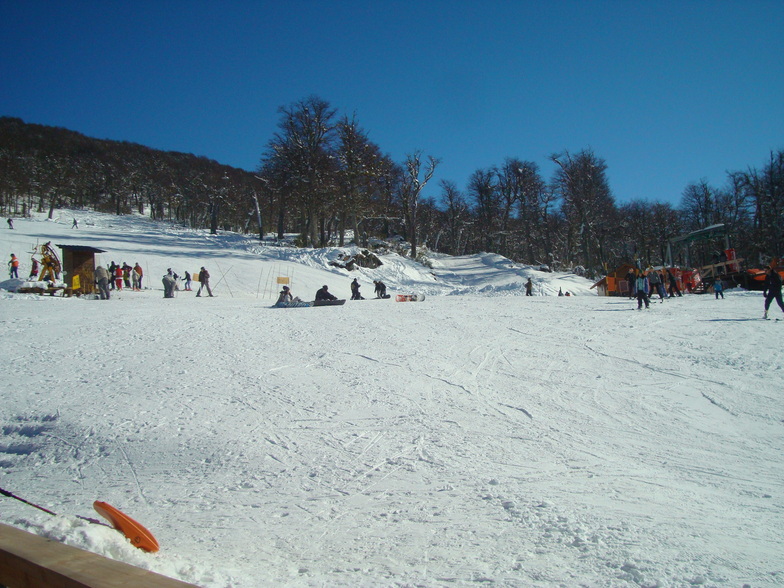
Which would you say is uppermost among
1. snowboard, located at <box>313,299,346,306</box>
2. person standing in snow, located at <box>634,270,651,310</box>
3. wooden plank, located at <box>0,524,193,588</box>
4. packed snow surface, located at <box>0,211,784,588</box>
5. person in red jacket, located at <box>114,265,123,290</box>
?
person standing in snow, located at <box>634,270,651,310</box>

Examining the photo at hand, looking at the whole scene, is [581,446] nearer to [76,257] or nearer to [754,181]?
[76,257]

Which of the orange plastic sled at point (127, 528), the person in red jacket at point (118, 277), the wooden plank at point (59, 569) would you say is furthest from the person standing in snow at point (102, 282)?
the wooden plank at point (59, 569)

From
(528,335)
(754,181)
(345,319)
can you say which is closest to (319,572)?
(528,335)

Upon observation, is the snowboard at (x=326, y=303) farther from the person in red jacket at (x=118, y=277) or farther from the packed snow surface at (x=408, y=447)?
the person in red jacket at (x=118, y=277)

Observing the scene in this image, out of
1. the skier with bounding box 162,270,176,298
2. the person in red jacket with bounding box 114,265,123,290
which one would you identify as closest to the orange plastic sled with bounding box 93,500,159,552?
the skier with bounding box 162,270,176,298

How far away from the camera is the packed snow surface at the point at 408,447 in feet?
12.9

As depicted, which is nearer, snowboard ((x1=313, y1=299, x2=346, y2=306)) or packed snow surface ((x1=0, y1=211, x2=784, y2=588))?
packed snow surface ((x1=0, y1=211, x2=784, y2=588))

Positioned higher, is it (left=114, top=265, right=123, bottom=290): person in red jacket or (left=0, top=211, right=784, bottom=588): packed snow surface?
(left=114, top=265, right=123, bottom=290): person in red jacket

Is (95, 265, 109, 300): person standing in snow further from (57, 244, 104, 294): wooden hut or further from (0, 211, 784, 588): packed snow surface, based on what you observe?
(0, 211, 784, 588): packed snow surface

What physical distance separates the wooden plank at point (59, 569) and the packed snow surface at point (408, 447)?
0.94 metres

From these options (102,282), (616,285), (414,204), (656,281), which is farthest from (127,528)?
(414,204)

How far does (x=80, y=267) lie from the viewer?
23609mm

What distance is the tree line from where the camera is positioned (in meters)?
43.7

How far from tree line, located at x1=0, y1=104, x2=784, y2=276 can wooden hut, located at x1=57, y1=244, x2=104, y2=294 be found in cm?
2023
